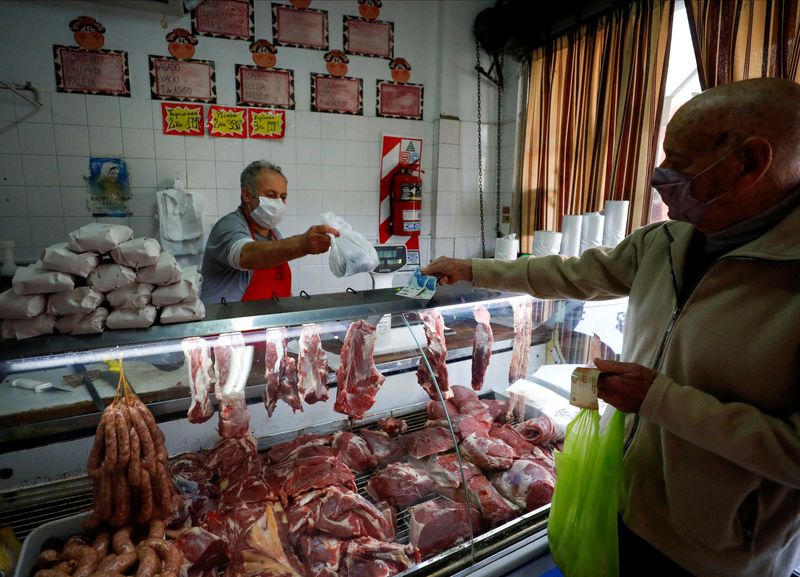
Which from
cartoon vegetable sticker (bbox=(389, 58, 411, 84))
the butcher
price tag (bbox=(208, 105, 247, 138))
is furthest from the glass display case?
cartoon vegetable sticker (bbox=(389, 58, 411, 84))

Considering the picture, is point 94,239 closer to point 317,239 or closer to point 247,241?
point 317,239

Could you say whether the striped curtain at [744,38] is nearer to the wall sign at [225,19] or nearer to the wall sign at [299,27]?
the wall sign at [299,27]

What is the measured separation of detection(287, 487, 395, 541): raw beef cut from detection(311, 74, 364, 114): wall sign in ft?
13.9

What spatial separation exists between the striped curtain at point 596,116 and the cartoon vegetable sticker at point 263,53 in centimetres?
288

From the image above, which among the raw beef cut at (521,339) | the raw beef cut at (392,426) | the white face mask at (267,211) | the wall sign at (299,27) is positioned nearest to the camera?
the raw beef cut at (392,426)

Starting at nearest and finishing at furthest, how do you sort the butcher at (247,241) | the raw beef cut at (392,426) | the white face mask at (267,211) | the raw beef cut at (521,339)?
the raw beef cut at (392,426) → the raw beef cut at (521,339) → the butcher at (247,241) → the white face mask at (267,211)

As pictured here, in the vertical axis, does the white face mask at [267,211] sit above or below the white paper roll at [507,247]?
above

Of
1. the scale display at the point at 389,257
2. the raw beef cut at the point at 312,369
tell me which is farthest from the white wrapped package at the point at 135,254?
the scale display at the point at 389,257

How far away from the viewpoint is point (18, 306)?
1358 mm

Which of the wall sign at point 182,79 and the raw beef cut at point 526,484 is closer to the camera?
the raw beef cut at point 526,484

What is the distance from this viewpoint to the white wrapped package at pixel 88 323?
145cm

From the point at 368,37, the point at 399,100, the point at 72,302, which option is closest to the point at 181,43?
the point at 368,37

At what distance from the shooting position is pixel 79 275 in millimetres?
1426

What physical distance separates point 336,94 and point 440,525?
4.55 metres
